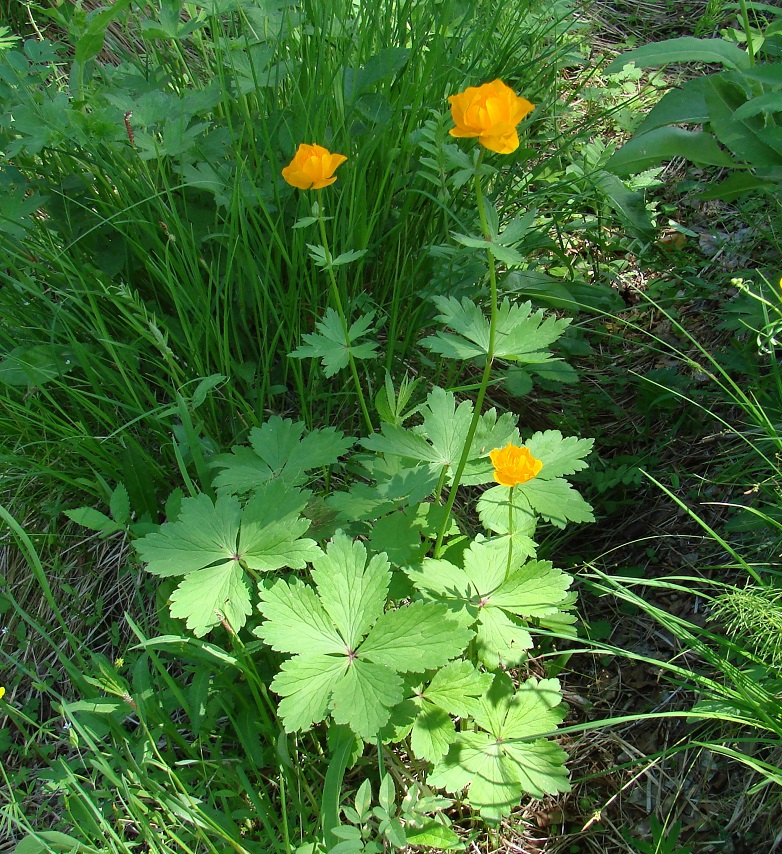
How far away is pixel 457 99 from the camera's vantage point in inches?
42.0

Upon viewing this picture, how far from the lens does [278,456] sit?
5.08 ft

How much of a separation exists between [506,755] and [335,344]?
895mm

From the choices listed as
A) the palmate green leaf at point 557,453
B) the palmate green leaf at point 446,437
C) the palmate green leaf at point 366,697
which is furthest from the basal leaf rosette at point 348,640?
the palmate green leaf at point 557,453

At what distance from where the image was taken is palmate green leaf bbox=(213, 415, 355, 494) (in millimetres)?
1508

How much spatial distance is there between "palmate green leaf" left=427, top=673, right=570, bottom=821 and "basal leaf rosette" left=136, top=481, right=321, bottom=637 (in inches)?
18.5

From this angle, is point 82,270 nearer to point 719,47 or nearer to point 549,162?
point 549,162

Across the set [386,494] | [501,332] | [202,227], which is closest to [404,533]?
[386,494]

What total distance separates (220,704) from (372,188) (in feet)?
4.33

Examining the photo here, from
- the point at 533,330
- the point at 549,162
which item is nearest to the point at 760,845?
the point at 533,330

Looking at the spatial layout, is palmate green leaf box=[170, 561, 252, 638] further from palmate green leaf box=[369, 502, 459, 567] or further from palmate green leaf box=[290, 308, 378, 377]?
palmate green leaf box=[290, 308, 378, 377]

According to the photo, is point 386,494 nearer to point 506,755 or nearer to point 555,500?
point 555,500

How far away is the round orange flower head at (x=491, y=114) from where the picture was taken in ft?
3.39

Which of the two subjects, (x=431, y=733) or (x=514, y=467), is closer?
(x=514, y=467)

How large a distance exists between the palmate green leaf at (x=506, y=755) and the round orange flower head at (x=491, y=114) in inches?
39.5
